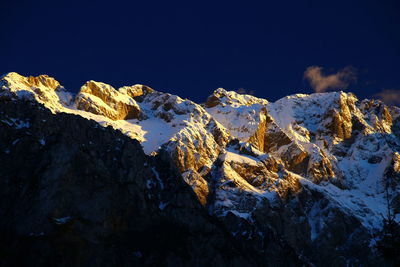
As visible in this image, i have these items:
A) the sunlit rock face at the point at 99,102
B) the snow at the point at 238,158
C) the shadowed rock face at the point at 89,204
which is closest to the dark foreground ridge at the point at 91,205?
the shadowed rock face at the point at 89,204

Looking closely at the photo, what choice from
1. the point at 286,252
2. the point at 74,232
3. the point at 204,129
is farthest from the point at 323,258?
the point at 74,232

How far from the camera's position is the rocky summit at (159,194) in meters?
108

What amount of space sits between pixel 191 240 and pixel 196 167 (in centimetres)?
4843

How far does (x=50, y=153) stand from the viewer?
394ft

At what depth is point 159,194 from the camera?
432 ft

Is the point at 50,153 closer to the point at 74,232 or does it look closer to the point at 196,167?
the point at 74,232

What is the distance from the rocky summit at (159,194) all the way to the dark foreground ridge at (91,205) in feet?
0.85

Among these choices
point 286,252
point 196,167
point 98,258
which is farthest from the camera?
point 196,167

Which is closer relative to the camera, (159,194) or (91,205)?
(91,205)

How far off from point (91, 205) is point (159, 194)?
22068mm

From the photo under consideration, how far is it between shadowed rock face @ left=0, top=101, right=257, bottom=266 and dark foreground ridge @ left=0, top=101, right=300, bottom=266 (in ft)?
0.65

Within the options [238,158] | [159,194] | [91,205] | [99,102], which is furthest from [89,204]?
[99,102]

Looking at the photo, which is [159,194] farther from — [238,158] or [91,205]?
[238,158]

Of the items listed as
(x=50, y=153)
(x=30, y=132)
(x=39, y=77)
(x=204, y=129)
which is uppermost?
(x=39, y=77)
